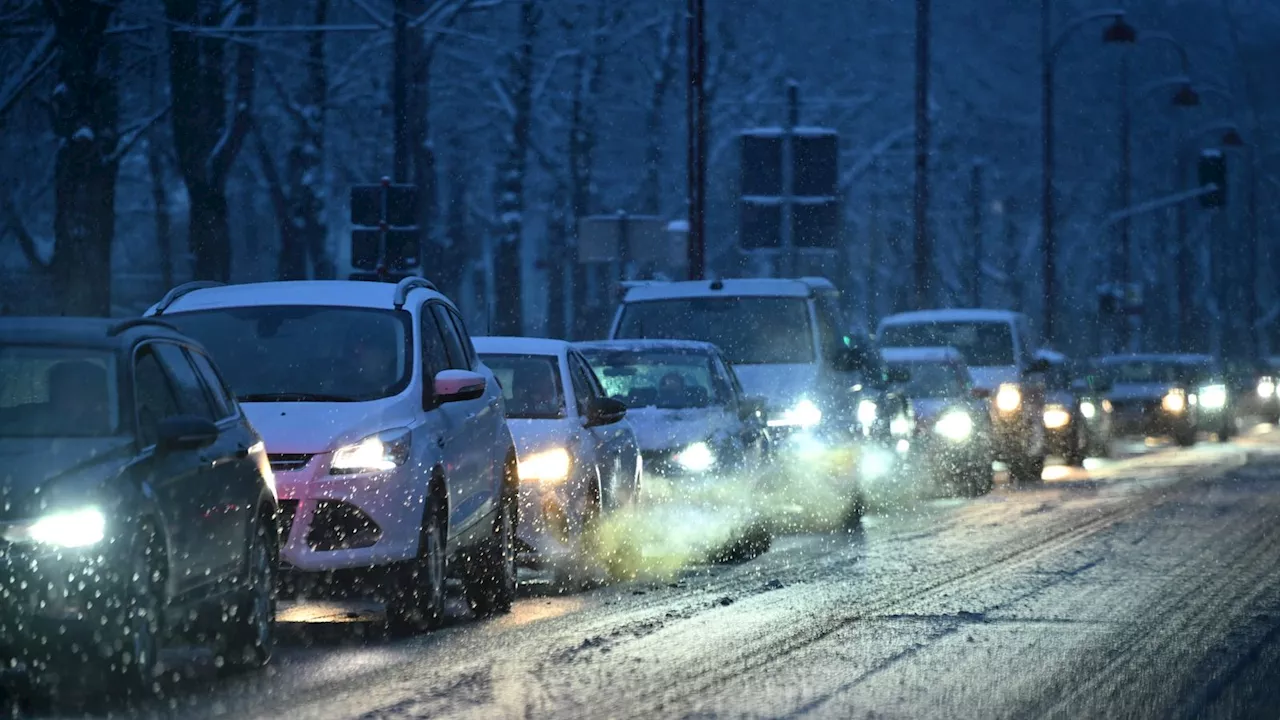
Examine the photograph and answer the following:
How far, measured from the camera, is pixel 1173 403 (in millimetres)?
39969

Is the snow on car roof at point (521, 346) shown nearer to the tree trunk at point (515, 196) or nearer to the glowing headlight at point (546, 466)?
the glowing headlight at point (546, 466)

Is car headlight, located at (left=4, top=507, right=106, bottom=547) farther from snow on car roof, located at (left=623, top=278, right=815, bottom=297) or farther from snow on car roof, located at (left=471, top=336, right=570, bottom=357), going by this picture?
snow on car roof, located at (left=623, top=278, right=815, bottom=297)

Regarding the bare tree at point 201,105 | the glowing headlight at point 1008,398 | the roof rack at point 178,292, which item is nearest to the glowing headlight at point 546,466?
the roof rack at point 178,292

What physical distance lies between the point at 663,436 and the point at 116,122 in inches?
465

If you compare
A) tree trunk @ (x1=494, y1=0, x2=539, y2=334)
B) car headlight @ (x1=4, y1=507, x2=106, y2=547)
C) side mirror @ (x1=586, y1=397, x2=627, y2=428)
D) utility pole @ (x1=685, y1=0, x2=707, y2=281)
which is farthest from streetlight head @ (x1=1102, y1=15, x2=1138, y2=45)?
car headlight @ (x1=4, y1=507, x2=106, y2=547)

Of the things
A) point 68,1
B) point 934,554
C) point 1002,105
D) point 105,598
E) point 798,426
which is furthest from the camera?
point 1002,105

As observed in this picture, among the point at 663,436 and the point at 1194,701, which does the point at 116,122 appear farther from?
the point at 1194,701

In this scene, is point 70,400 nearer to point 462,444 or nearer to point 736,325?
point 462,444

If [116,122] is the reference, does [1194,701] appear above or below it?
below

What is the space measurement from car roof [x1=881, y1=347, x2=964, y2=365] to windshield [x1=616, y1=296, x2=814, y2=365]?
19.1 ft

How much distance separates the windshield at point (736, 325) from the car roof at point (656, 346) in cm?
212

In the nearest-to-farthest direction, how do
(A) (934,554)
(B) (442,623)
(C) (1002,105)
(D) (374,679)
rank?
1. (D) (374,679)
2. (B) (442,623)
3. (A) (934,554)
4. (C) (1002,105)

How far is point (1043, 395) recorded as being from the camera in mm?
30016

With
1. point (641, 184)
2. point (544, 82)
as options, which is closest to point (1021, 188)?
point (641, 184)
